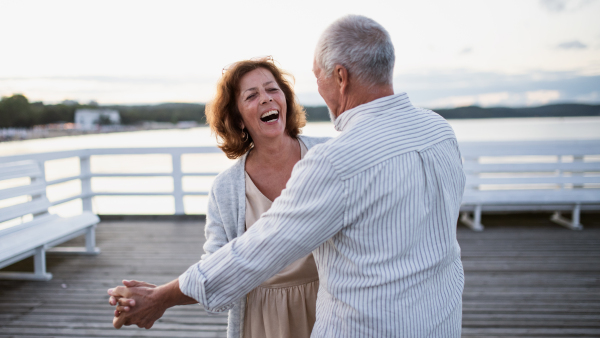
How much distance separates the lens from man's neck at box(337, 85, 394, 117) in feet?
3.09

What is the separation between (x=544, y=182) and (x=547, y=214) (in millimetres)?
824

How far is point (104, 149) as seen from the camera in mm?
5352

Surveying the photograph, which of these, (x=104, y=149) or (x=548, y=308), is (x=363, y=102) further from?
(x=104, y=149)

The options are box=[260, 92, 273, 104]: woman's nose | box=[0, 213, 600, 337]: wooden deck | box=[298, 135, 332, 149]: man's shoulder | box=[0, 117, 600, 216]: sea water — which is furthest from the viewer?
box=[0, 117, 600, 216]: sea water

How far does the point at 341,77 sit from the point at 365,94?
0.07 m

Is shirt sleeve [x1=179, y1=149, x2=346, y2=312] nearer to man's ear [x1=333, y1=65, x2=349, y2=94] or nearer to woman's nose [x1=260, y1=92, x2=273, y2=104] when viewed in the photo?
man's ear [x1=333, y1=65, x2=349, y2=94]

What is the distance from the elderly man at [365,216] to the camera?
0.84 meters

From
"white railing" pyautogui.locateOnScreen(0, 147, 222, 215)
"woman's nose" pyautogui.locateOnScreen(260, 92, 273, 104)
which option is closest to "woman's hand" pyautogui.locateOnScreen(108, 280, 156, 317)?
→ "woman's nose" pyautogui.locateOnScreen(260, 92, 273, 104)

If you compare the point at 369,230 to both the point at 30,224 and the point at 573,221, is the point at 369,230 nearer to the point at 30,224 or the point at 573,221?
the point at 30,224

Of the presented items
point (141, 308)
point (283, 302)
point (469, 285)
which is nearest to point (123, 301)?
point (141, 308)

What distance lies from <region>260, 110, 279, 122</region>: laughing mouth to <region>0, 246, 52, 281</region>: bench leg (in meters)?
2.69

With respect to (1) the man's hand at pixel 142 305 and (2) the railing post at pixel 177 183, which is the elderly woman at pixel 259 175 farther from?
(2) the railing post at pixel 177 183

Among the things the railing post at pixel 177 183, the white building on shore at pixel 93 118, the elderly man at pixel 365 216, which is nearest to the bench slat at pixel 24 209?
the railing post at pixel 177 183

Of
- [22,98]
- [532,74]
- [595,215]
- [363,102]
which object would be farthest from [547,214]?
[22,98]
